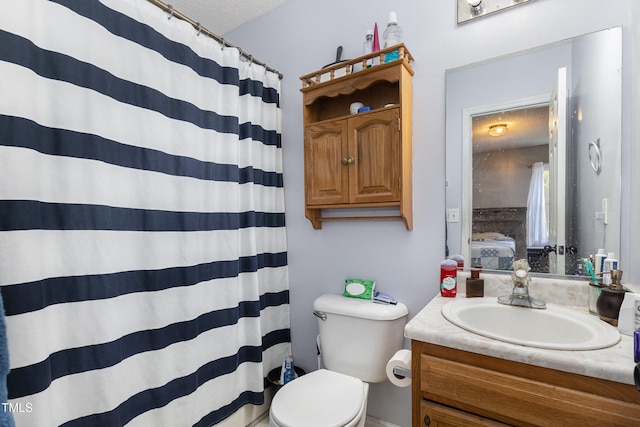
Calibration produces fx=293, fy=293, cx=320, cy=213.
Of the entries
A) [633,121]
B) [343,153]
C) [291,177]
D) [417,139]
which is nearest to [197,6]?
[291,177]

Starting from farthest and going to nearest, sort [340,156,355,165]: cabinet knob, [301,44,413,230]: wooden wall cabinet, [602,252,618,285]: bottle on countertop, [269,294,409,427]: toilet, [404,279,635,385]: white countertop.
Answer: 1. [340,156,355,165]: cabinet knob
2. [301,44,413,230]: wooden wall cabinet
3. [269,294,409,427]: toilet
4. [602,252,618,285]: bottle on countertop
5. [404,279,635,385]: white countertop

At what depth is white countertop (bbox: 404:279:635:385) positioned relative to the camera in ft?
2.28

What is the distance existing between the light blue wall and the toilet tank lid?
11 centimetres

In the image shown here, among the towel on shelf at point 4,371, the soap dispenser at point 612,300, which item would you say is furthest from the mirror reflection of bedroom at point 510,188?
the towel on shelf at point 4,371

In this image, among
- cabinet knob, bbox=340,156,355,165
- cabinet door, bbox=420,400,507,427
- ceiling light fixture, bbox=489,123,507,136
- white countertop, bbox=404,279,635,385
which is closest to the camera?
white countertop, bbox=404,279,635,385

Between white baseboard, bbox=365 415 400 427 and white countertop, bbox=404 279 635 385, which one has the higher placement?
white countertop, bbox=404 279 635 385

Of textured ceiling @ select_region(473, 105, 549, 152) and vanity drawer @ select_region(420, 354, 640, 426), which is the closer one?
vanity drawer @ select_region(420, 354, 640, 426)

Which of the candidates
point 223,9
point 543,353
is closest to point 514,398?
point 543,353

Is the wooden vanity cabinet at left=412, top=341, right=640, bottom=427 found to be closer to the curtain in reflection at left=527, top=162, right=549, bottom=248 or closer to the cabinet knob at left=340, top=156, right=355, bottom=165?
the curtain in reflection at left=527, top=162, right=549, bottom=248

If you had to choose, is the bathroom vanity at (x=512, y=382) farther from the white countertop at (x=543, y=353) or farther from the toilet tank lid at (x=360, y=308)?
the toilet tank lid at (x=360, y=308)

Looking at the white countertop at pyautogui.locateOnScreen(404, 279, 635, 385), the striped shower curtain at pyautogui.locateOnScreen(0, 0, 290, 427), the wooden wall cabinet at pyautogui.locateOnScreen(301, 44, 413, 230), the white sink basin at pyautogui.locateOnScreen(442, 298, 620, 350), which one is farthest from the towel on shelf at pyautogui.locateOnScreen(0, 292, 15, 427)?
the wooden wall cabinet at pyautogui.locateOnScreen(301, 44, 413, 230)

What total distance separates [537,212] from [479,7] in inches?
36.3

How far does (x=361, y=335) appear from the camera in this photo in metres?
1.42

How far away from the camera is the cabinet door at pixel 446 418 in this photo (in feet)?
2.79
